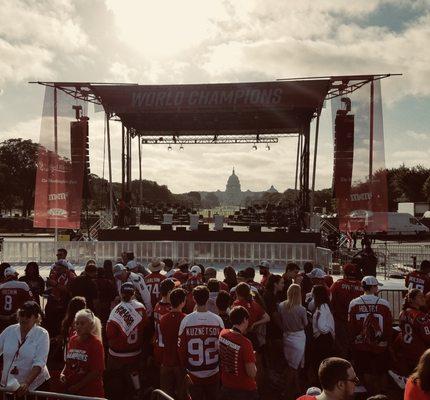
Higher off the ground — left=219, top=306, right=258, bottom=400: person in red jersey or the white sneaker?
left=219, top=306, right=258, bottom=400: person in red jersey

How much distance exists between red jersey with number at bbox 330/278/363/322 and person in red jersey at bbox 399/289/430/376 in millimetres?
1633

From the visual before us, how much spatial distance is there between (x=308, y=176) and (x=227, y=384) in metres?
21.2

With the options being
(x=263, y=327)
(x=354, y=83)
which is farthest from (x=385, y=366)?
(x=354, y=83)

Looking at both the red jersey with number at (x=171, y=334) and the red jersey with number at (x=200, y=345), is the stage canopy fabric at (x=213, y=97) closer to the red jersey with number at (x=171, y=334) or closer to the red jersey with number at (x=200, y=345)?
the red jersey with number at (x=171, y=334)

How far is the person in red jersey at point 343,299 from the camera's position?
284 inches

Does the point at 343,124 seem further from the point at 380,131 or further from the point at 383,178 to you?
the point at 383,178

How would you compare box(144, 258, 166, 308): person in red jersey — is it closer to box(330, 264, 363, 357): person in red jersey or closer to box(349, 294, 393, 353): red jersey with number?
box(330, 264, 363, 357): person in red jersey

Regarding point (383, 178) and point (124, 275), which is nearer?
point (124, 275)

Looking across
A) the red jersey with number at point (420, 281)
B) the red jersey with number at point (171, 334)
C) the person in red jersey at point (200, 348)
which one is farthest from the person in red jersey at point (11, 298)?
the red jersey with number at point (420, 281)

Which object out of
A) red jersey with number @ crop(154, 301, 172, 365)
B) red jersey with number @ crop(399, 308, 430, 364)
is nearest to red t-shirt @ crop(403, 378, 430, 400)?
red jersey with number @ crop(399, 308, 430, 364)

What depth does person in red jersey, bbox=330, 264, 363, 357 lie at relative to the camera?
7.20 m

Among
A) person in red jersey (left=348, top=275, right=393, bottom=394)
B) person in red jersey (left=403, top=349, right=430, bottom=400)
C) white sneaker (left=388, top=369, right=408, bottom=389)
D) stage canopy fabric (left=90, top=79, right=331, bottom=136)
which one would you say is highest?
stage canopy fabric (left=90, top=79, right=331, bottom=136)

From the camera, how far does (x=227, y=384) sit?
444 cm

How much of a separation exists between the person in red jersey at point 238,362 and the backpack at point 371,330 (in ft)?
7.33
